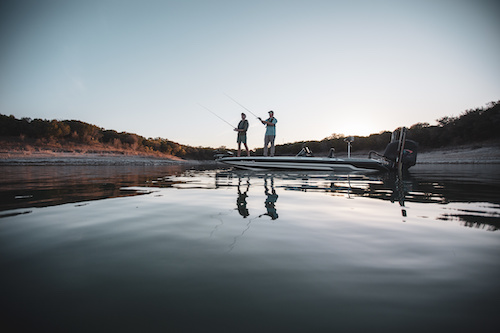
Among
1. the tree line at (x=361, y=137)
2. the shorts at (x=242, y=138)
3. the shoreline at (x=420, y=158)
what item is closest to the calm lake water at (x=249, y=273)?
the shorts at (x=242, y=138)

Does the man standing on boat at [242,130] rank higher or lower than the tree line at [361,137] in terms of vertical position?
lower

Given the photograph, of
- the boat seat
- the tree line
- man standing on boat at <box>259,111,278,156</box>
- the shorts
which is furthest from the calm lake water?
the tree line

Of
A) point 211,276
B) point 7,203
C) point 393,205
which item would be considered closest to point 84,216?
point 7,203

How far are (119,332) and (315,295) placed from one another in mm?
883

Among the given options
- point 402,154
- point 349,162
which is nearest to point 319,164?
point 349,162

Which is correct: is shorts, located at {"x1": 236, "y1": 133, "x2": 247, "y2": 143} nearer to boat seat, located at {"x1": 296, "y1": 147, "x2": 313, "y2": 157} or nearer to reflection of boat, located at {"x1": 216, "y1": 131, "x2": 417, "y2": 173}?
reflection of boat, located at {"x1": 216, "y1": 131, "x2": 417, "y2": 173}

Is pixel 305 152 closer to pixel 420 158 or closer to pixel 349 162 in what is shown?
pixel 349 162

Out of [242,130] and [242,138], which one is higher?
[242,130]

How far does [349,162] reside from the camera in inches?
448

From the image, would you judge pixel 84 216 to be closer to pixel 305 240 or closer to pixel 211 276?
pixel 211 276

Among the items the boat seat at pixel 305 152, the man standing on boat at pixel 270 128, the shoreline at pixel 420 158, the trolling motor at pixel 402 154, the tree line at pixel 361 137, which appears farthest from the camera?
the tree line at pixel 361 137

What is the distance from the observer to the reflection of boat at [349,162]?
10.8 meters

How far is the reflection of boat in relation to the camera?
10773mm

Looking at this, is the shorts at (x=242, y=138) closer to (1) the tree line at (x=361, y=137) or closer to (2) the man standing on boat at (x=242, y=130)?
(2) the man standing on boat at (x=242, y=130)
